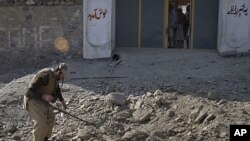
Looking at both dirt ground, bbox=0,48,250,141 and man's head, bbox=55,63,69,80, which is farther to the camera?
dirt ground, bbox=0,48,250,141

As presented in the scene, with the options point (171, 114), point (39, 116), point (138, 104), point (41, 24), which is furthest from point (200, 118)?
point (41, 24)

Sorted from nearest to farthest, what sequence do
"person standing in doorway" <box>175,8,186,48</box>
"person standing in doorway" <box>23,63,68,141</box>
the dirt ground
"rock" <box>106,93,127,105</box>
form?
"person standing in doorway" <box>23,63,68,141</box>, the dirt ground, "rock" <box>106,93,127,105</box>, "person standing in doorway" <box>175,8,186,48</box>

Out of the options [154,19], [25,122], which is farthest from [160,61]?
[25,122]

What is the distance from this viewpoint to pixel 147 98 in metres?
10.1

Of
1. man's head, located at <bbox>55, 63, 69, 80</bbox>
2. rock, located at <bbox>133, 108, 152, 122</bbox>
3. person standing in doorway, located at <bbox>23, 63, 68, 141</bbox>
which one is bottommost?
rock, located at <bbox>133, 108, 152, 122</bbox>

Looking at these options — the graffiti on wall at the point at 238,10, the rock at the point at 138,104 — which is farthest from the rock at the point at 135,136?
the graffiti on wall at the point at 238,10

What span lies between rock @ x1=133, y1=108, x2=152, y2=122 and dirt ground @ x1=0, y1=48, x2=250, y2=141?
0.7 inches

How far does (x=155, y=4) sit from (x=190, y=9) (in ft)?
3.61

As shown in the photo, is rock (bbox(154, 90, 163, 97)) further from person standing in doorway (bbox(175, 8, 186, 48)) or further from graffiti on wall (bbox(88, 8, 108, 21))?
A: person standing in doorway (bbox(175, 8, 186, 48))

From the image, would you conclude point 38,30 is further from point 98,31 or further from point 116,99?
point 116,99

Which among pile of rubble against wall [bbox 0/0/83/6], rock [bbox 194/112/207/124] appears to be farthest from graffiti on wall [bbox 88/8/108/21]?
rock [bbox 194/112/207/124]

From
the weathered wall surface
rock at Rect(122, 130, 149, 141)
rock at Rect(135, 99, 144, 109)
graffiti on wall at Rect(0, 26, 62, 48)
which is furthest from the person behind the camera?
graffiti on wall at Rect(0, 26, 62, 48)

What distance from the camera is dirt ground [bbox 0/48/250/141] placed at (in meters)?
8.61

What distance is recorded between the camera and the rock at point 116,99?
987 centimetres
